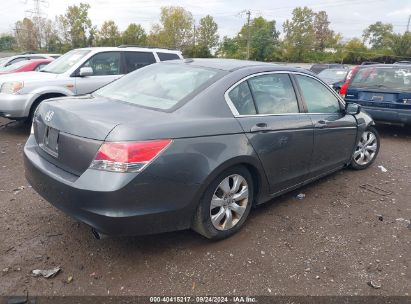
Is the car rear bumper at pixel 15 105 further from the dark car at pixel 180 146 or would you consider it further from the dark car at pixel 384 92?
the dark car at pixel 384 92

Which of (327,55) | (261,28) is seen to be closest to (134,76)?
(327,55)

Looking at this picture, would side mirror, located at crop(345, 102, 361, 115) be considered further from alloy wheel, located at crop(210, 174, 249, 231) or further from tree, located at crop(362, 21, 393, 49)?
tree, located at crop(362, 21, 393, 49)

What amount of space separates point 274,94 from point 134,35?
6816 cm

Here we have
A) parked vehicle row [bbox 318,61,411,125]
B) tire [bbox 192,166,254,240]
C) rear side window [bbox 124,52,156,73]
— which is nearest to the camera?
tire [bbox 192,166,254,240]

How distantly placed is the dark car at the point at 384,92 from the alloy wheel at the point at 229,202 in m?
5.08

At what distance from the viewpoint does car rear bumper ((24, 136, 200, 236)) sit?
8.16 ft

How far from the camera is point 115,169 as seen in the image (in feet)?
8.17

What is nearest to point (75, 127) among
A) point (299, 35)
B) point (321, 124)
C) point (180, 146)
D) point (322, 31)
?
point (180, 146)

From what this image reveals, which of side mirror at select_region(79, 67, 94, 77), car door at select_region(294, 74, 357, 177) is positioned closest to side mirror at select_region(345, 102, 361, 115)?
car door at select_region(294, 74, 357, 177)

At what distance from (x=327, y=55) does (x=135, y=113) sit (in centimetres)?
7431

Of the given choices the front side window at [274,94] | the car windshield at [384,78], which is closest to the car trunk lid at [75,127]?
the front side window at [274,94]

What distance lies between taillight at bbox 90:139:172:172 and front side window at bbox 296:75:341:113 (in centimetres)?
218

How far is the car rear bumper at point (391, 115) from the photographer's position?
22.7ft

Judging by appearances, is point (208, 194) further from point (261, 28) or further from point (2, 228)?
point (261, 28)
